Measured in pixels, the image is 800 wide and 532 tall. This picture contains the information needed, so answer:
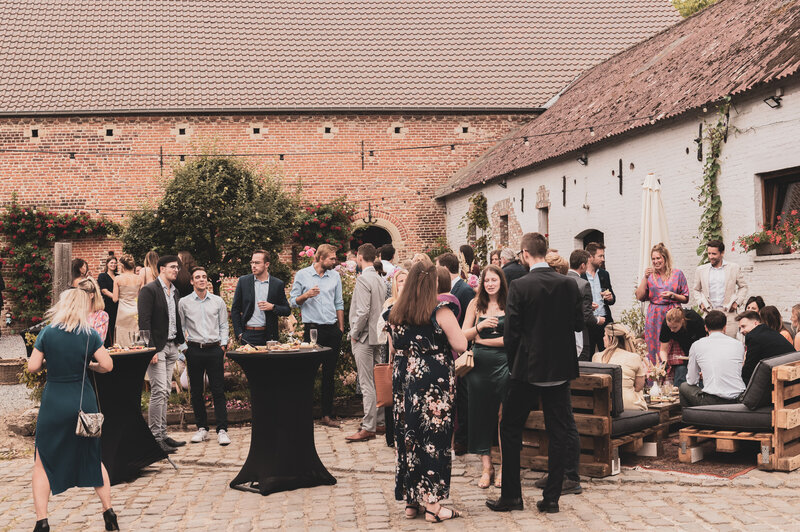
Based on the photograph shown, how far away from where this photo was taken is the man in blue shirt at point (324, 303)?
9.06 m

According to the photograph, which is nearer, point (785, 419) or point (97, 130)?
Answer: point (785, 419)

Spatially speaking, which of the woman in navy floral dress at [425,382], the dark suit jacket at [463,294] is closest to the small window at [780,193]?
the dark suit jacket at [463,294]

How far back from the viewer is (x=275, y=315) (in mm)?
9062

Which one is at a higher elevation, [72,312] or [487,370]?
[72,312]

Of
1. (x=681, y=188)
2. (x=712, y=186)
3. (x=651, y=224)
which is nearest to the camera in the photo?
(x=651, y=224)

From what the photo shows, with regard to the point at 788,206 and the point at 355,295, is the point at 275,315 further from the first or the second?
the point at 788,206

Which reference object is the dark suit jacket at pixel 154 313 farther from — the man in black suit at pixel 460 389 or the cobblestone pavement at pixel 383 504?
the man in black suit at pixel 460 389

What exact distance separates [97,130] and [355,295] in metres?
16.1

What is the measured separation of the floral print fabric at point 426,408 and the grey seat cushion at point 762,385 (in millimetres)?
2729

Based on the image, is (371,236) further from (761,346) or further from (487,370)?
(487,370)

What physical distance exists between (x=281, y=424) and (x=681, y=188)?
803 centimetres

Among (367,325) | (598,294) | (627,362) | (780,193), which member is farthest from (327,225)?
(627,362)

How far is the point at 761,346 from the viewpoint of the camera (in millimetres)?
7371

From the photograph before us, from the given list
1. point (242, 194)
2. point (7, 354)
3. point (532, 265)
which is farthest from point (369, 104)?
point (532, 265)
